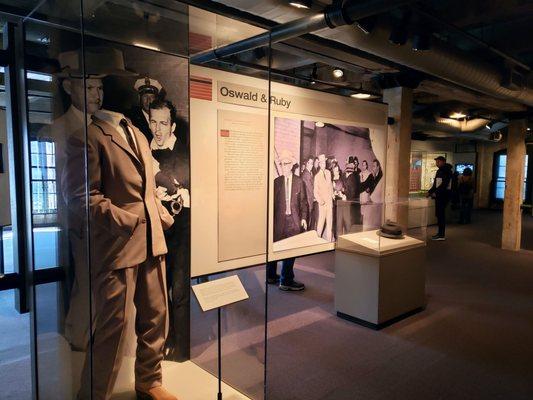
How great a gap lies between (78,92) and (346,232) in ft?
9.52

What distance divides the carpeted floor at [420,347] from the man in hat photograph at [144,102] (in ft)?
6.13

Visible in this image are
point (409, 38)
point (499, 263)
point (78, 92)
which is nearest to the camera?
point (78, 92)

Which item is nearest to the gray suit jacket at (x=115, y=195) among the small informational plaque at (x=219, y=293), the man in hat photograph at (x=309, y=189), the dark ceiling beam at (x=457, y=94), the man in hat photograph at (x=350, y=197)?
the small informational plaque at (x=219, y=293)

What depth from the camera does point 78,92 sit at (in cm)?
178

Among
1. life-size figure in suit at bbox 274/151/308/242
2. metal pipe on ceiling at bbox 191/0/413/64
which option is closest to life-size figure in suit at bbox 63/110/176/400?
metal pipe on ceiling at bbox 191/0/413/64

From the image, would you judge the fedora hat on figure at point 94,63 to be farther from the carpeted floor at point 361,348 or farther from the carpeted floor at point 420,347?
the carpeted floor at point 420,347

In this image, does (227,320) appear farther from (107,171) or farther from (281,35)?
(281,35)

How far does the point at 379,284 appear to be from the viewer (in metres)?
3.71

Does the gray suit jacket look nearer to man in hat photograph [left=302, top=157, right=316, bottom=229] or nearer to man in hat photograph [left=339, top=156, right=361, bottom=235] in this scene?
man in hat photograph [left=302, top=157, right=316, bottom=229]

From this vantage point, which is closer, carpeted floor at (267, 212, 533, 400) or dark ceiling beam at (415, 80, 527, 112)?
carpeted floor at (267, 212, 533, 400)

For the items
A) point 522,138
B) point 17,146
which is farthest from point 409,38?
point 522,138

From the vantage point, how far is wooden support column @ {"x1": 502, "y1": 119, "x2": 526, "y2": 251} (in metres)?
7.43

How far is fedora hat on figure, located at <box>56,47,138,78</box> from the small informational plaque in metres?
1.15

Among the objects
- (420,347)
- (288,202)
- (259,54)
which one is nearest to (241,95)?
(288,202)
